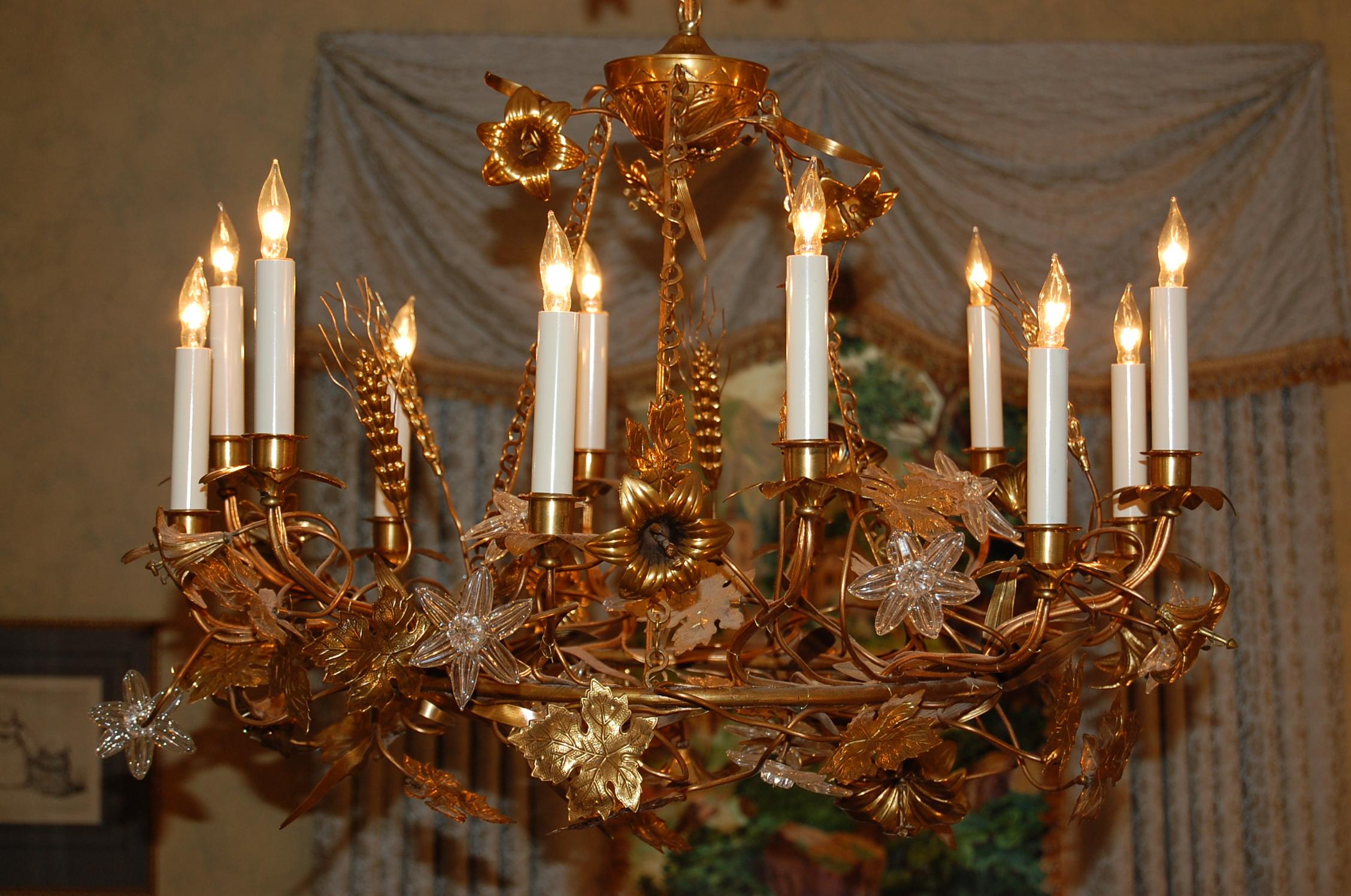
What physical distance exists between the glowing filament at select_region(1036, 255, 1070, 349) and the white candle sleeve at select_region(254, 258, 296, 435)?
0.70 metres

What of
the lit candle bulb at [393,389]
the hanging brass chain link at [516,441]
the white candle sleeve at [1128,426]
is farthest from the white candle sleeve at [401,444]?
the white candle sleeve at [1128,426]

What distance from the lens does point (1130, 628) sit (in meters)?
1.23

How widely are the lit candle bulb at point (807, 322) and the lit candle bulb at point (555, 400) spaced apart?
0.60ft

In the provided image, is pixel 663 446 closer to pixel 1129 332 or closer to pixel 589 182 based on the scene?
pixel 589 182

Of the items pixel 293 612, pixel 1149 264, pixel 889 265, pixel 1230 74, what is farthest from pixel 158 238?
pixel 1230 74

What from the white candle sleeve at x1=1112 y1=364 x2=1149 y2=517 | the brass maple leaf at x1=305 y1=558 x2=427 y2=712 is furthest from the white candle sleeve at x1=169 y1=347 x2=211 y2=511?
the white candle sleeve at x1=1112 y1=364 x2=1149 y2=517

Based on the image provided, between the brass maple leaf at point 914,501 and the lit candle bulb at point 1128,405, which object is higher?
the lit candle bulb at point 1128,405

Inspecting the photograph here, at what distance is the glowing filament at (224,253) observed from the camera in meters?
1.28

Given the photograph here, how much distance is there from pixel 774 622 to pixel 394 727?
53 cm

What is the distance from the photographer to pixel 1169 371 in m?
1.21

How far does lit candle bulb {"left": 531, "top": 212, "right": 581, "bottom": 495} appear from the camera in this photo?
1.06 metres

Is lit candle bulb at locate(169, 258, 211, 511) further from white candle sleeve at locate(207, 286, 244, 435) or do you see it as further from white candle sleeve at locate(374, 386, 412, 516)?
white candle sleeve at locate(374, 386, 412, 516)

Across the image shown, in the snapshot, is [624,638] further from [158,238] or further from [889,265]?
[158,238]

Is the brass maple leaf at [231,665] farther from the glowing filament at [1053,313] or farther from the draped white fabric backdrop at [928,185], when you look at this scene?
the draped white fabric backdrop at [928,185]
